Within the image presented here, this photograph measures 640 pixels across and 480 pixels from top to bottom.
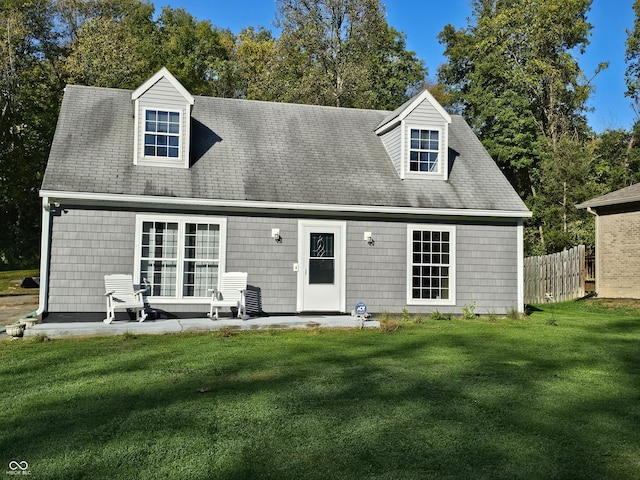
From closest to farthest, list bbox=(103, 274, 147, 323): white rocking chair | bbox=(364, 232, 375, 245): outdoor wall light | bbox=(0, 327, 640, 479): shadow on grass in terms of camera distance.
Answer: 1. bbox=(0, 327, 640, 479): shadow on grass
2. bbox=(103, 274, 147, 323): white rocking chair
3. bbox=(364, 232, 375, 245): outdoor wall light

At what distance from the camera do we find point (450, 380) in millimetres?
6754

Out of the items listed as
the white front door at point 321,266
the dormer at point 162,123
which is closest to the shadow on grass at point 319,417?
the white front door at point 321,266

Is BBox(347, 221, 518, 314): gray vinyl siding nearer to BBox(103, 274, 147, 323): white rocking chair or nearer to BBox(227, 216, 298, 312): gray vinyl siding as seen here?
BBox(227, 216, 298, 312): gray vinyl siding

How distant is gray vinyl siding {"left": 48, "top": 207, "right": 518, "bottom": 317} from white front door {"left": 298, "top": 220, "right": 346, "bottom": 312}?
0.51ft

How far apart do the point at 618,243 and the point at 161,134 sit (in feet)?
49.1

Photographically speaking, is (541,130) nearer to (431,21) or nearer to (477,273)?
(431,21)

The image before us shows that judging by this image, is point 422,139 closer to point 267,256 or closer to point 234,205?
point 267,256

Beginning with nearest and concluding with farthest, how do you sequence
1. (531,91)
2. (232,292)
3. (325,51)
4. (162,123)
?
(232,292)
(162,123)
(325,51)
(531,91)

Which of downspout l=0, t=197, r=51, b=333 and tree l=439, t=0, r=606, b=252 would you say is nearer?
downspout l=0, t=197, r=51, b=333

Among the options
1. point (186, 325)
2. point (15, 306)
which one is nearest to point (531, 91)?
point (186, 325)

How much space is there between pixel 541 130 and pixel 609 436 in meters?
30.6

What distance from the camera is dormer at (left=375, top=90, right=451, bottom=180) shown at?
14.1 meters

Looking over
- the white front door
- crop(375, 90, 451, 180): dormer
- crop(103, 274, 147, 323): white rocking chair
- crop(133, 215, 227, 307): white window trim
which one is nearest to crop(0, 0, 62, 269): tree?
crop(133, 215, 227, 307): white window trim

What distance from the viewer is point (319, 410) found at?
5477 millimetres
